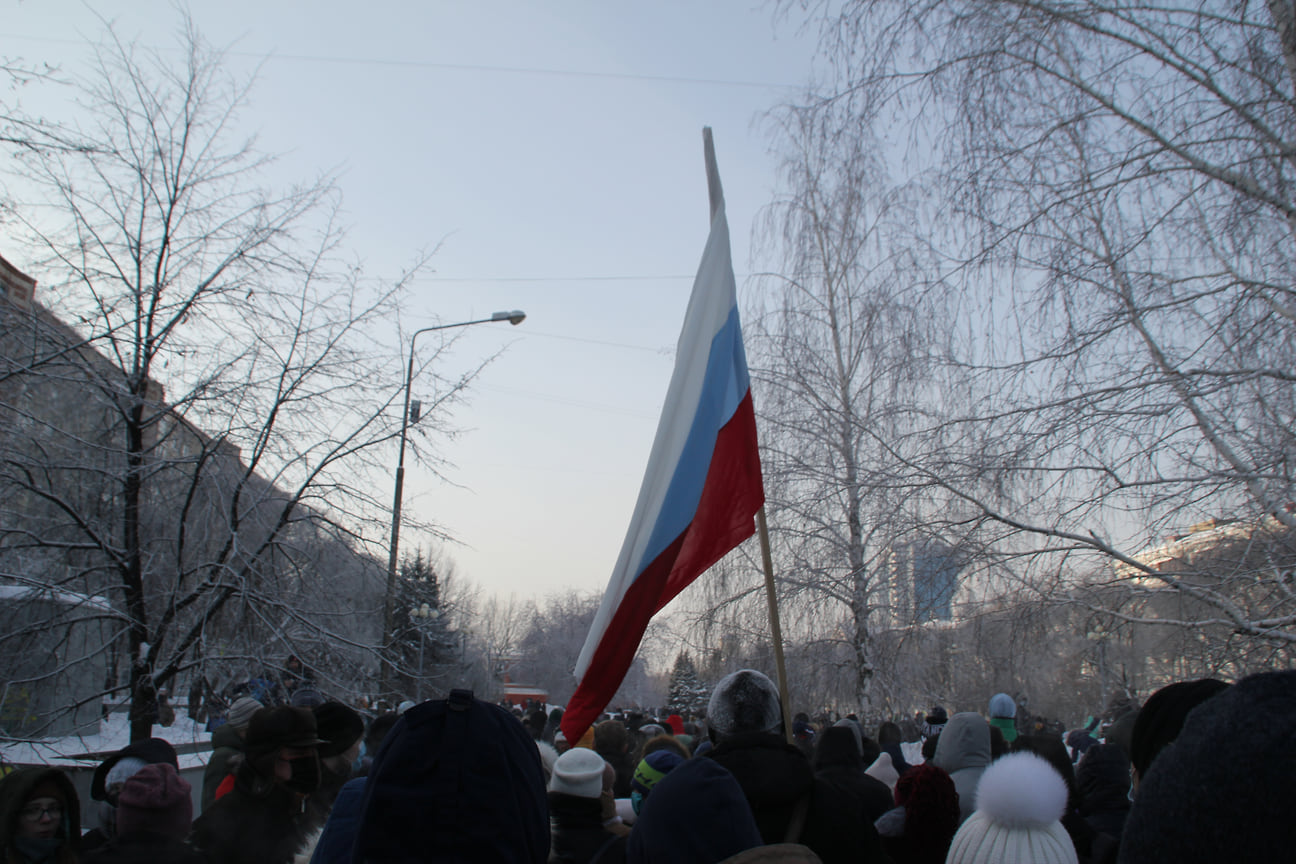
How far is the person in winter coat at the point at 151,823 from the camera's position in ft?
9.12

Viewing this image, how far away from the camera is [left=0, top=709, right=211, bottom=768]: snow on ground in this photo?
6.59 metres

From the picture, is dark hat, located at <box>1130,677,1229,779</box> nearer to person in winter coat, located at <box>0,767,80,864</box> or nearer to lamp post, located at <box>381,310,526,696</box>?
person in winter coat, located at <box>0,767,80,864</box>

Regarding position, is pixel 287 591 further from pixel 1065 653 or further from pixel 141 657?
pixel 1065 653

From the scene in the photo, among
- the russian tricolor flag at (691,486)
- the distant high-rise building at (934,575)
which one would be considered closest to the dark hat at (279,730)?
the russian tricolor flag at (691,486)

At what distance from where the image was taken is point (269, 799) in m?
3.34

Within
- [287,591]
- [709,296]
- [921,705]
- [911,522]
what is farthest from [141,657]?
[921,705]

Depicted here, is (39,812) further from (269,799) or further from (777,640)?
(777,640)

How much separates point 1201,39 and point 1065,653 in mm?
5932

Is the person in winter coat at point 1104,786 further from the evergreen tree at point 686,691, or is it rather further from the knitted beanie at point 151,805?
the evergreen tree at point 686,691

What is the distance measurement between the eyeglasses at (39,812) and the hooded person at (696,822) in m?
2.48

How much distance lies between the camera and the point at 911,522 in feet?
24.8

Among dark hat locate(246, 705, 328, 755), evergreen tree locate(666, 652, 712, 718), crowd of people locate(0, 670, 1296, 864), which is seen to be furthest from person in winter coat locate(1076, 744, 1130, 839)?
evergreen tree locate(666, 652, 712, 718)

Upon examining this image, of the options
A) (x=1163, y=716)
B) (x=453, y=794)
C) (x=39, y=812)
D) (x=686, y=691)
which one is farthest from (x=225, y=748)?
(x=686, y=691)

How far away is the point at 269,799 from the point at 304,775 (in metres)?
0.15
